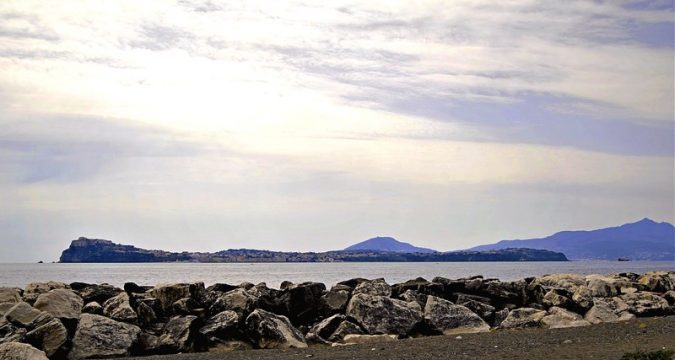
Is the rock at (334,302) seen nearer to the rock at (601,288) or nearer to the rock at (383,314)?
the rock at (383,314)

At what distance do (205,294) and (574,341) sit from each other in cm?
1071

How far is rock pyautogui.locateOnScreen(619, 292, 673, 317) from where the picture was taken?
25.0 metres

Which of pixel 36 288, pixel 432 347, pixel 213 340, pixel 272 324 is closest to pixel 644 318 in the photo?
pixel 432 347

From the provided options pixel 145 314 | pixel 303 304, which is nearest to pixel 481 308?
pixel 303 304

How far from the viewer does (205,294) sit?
74.4 feet

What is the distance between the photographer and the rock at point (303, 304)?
75.3 ft

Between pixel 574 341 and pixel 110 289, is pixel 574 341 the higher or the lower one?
the lower one

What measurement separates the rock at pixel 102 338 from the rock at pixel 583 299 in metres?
14.1

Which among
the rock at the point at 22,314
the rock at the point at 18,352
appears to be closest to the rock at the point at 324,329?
the rock at the point at 22,314

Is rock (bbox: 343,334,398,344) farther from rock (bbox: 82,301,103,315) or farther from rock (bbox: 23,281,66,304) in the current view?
rock (bbox: 23,281,66,304)

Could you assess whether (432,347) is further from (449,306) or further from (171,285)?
(171,285)

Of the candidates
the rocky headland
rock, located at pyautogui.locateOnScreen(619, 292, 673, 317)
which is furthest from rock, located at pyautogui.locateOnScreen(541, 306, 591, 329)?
rock, located at pyautogui.locateOnScreen(619, 292, 673, 317)

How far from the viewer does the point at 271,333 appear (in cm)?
1933

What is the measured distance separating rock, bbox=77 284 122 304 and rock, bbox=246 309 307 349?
20.8ft
